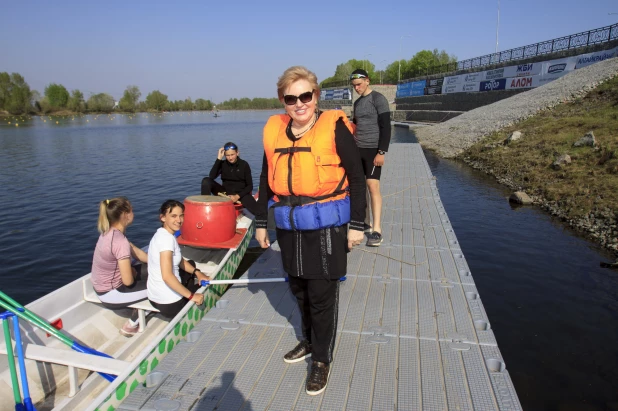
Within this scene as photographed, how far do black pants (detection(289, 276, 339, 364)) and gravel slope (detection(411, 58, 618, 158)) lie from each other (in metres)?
20.0

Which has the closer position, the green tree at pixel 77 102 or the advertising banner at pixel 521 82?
the advertising banner at pixel 521 82

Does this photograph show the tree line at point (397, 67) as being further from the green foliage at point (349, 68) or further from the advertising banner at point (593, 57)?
the advertising banner at point (593, 57)

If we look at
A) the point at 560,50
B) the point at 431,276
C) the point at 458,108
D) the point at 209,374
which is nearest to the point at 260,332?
the point at 209,374

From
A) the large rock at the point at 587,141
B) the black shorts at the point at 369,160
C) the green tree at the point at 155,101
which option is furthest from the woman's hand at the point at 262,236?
the green tree at the point at 155,101

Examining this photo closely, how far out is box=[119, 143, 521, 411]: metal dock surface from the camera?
124 inches

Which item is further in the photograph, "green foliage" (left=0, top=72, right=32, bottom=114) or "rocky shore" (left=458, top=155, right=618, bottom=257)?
"green foliage" (left=0, top=72, right=32, bottom=114)

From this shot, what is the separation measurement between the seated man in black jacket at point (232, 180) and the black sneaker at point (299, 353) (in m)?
5.07

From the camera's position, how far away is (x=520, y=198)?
11969 mm

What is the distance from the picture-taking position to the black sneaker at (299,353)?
358 centimetres

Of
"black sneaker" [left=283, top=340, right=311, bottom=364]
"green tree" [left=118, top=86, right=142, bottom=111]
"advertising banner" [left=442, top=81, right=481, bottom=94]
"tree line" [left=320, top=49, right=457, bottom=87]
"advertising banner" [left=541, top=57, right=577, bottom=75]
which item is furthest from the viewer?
"green tree" [left=118, top=86, right=142, bottom=111]

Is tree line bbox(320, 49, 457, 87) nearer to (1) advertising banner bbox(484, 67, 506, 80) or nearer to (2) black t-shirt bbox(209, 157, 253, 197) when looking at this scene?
(1) advertising banner bbox(484, 67, 506, 80)

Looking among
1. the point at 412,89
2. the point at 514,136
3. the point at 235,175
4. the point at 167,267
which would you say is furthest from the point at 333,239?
the point at 412,89

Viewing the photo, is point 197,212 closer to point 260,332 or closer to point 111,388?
point 260,332

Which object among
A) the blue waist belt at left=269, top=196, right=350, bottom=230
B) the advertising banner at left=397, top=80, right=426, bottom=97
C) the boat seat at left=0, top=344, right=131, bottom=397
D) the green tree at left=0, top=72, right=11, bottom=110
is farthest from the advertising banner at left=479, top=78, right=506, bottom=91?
the green tree at left=0, top=72, right=11, bottom=110
